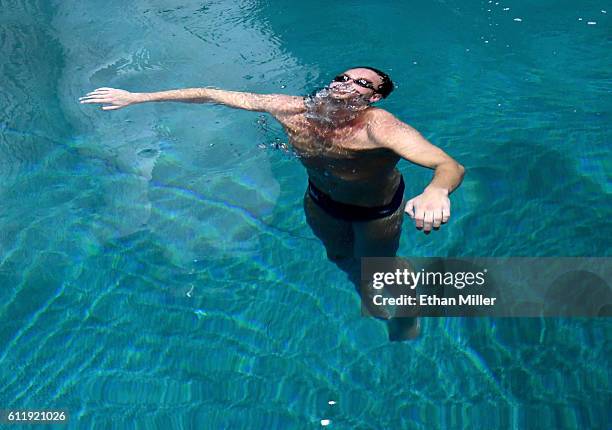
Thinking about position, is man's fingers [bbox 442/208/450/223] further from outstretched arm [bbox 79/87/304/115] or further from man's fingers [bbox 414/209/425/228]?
outstretched arm [bbox 79/87/304/115]

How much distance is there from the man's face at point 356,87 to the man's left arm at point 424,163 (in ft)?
0.38

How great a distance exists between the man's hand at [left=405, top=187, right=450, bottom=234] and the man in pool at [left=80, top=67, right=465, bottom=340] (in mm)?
157

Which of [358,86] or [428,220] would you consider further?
[358,86]

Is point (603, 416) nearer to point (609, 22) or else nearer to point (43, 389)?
point (43, 389)

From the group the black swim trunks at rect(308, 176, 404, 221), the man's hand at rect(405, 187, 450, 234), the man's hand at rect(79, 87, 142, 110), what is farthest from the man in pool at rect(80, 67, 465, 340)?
the man's hand at rect(79, 87, 142, 110)

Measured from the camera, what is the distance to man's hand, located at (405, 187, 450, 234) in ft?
6.44

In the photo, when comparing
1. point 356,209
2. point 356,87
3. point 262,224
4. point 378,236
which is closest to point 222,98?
point 356,87

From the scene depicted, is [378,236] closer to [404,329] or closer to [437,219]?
[404,329]

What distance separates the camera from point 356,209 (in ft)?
9.37

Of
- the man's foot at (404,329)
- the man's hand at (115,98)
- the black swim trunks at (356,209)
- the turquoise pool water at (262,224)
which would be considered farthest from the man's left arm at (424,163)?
the man's hand at (115,98)

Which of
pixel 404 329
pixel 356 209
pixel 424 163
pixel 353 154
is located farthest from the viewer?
pixel 404 329

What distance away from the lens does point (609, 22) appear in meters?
6.65

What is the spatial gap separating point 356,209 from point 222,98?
983 mm

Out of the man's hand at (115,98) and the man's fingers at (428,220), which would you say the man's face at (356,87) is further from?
the man's hand at (115,98)
